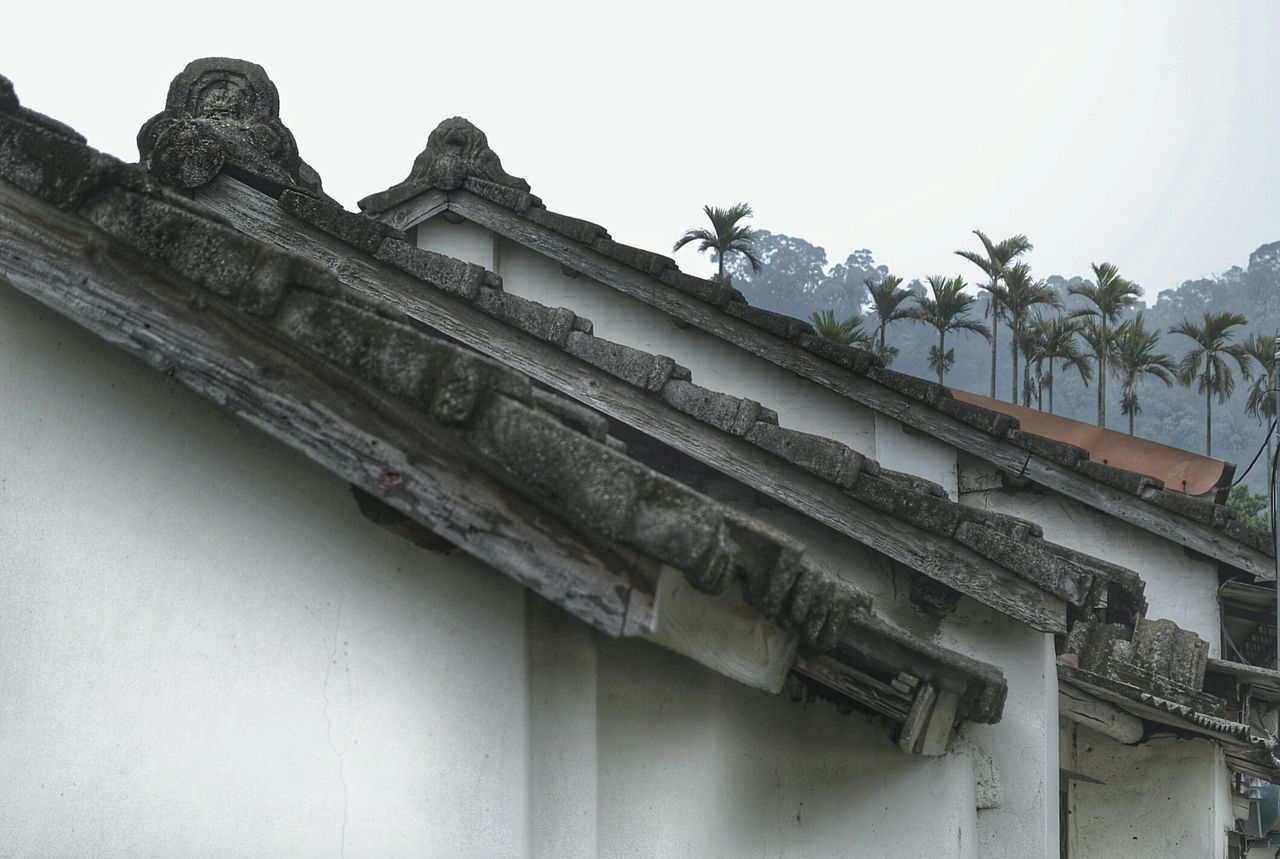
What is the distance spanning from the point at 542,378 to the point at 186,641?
3325 millimetres

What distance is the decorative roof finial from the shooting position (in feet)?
31.2

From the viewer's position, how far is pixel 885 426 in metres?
8.80

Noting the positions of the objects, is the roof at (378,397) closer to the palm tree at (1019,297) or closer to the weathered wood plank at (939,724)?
the weathered wood plank at (939,724)

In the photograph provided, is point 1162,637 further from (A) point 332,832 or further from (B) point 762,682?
(A) point 332,832

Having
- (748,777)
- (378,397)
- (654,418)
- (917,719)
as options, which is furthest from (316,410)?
(654,418)

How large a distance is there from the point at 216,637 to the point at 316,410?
2.72 feet

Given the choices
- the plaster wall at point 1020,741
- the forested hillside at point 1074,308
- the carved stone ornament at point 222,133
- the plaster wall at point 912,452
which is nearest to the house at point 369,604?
the plaster wall at point 1020,741

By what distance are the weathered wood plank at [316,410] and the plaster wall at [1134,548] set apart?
633cm

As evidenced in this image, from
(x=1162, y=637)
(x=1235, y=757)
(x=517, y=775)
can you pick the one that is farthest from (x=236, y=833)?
(x=1235, y=757)

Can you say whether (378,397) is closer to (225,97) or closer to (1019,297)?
(225,97)

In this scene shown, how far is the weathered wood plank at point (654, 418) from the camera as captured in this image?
5.37 metres

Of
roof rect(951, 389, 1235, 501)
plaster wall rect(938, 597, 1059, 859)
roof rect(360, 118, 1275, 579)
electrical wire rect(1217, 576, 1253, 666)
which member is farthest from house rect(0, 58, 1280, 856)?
roof rect(951, 389, 1235, 501)

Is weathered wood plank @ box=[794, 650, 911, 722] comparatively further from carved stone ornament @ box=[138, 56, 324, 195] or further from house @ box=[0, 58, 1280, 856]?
carved stone ornament @ box=[138, 56, 324, 195]

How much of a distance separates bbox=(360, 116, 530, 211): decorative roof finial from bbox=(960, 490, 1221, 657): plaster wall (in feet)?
13.2
